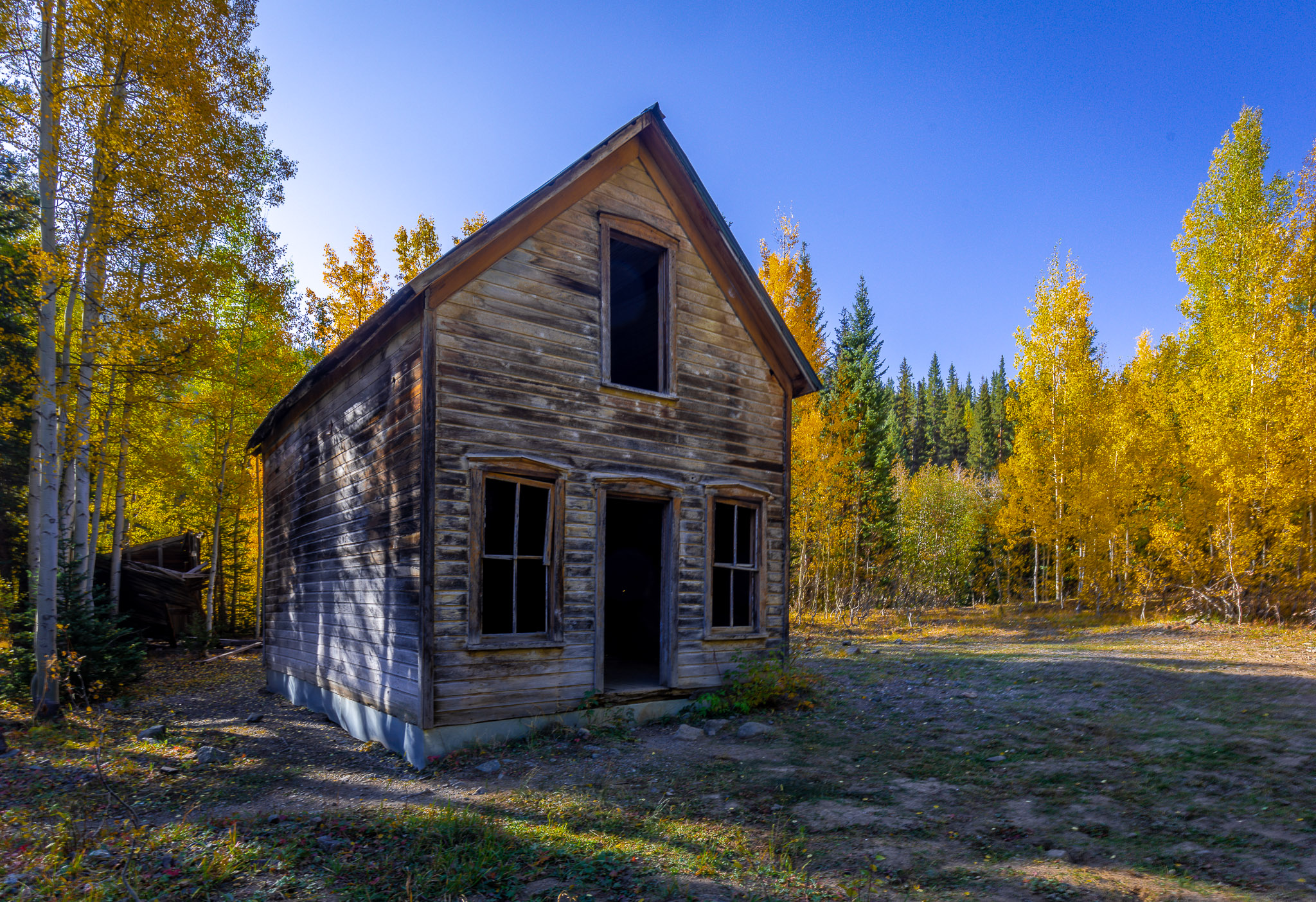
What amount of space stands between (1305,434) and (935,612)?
1315 cm

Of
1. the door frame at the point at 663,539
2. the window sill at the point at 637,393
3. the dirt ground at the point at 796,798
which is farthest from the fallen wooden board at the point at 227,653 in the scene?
the window sill at the point at 637,393

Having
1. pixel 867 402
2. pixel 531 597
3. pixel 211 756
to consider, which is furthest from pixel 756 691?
pixel 867 402

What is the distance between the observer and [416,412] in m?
7.66

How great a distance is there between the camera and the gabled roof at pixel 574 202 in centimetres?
768

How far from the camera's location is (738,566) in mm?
10070

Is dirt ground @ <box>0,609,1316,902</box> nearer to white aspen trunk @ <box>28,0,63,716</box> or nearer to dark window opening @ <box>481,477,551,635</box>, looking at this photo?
white aspen trunk @ <box>28,0,63,716</box>

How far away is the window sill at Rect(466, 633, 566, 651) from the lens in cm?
745

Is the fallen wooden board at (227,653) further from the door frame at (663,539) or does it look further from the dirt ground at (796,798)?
the door frame at (663,539)

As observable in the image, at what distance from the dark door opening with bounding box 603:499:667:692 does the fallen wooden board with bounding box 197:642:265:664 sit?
992cm

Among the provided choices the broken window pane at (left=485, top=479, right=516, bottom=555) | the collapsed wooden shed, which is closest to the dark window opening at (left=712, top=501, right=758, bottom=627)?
the broken window pane at (left=485, top=479, right=516, bottom=555)

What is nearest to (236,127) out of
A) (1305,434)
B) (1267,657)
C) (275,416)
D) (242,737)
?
(275,416)

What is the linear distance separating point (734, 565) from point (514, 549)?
3646 mm

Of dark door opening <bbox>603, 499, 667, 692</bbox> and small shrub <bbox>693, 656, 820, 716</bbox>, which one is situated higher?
dark door opening <bbox>603, 499, 667, 692</bbox>

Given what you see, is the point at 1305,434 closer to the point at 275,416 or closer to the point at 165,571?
the point at 275,416
